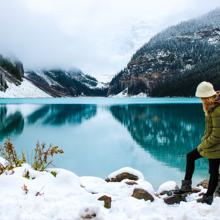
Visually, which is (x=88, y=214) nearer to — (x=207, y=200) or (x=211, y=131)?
(x=207, y=200)

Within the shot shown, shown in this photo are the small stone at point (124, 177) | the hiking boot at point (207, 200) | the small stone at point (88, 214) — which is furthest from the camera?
the small stone at point (124, 177)

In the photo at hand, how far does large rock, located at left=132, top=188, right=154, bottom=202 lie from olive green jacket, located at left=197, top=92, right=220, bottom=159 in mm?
1451

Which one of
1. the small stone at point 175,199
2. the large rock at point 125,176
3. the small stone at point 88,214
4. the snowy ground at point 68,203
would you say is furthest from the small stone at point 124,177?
the small stone at point 88,214

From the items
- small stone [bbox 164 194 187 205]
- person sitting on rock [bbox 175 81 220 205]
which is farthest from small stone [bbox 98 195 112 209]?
person sitting on rock [bbox 175 81 220 205]

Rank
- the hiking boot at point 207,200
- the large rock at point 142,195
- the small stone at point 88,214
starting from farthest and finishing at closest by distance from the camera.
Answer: the large rock at point 142,195 < the hiking boot at point 207,200 < the small stone at point 88,214

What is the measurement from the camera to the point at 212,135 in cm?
772

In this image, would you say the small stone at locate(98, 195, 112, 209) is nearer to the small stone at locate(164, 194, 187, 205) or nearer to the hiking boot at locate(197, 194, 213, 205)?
the small stone at locate(164, 194, 187, 205)

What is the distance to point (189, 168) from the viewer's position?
858 cm

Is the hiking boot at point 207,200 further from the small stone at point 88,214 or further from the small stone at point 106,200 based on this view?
the small stone at point 88,214

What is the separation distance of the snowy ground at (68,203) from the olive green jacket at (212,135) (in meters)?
0.97

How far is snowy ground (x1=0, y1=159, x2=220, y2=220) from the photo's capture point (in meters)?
6.96

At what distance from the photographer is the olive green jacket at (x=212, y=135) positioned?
25.0 ft

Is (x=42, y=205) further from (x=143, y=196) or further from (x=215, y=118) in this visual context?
(x=215, y=118)

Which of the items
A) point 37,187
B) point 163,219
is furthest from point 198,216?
point 37,187
